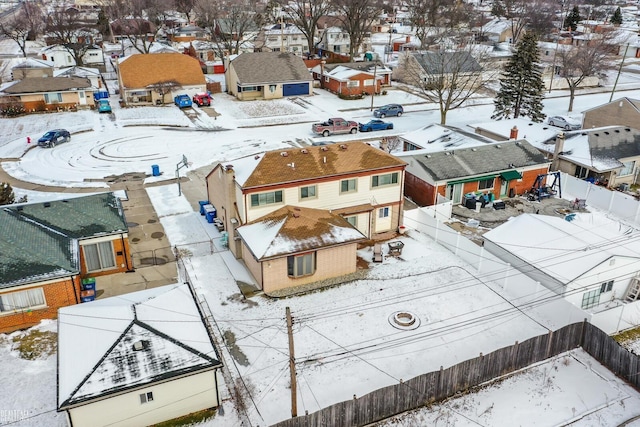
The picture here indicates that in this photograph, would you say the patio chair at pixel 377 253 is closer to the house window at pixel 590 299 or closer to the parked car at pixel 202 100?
the house window at pixel 590 299

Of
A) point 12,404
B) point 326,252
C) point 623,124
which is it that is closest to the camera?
point 12,404

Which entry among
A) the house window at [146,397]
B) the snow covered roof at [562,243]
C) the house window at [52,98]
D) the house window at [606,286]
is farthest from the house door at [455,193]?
the house window at [52,98]

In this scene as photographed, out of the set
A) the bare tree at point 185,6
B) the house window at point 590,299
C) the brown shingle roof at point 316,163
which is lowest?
the house window at point 590,299

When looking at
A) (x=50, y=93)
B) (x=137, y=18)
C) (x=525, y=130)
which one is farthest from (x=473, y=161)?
(x=137, y=18)

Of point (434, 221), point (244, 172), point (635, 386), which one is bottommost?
point (635, 386)

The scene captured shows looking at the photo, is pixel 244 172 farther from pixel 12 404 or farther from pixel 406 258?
pixel 12 404

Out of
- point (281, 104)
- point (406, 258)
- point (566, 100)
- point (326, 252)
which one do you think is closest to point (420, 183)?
point (406, 258)
